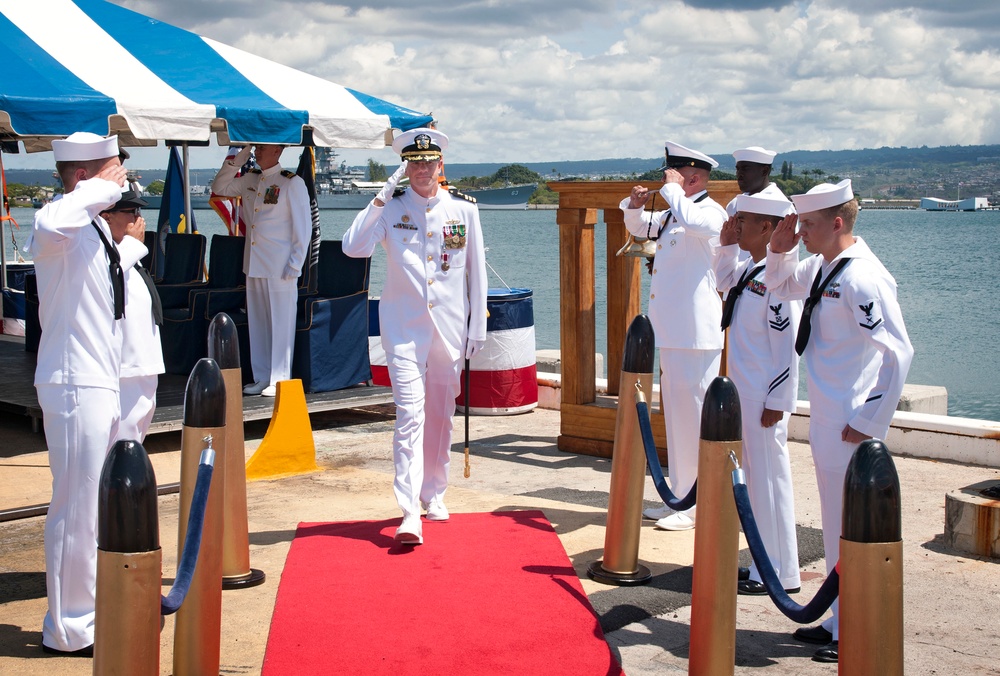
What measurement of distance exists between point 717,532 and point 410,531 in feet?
7.91

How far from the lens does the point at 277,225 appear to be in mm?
10039

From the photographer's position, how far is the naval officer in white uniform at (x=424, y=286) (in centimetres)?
625

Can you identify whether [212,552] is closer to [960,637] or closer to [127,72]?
[960,637]

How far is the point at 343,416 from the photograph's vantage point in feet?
34.3

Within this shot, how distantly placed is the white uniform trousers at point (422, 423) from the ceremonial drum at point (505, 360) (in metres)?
3.63

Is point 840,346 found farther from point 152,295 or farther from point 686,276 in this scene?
point 152,295

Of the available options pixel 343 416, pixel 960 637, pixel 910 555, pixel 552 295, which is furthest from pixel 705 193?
pixel 552 295

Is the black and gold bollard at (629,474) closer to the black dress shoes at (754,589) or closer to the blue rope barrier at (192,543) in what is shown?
the black dress shoes at (754,589)

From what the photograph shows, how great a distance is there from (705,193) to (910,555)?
2.37 m

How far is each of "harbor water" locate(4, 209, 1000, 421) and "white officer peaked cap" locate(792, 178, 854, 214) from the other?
4855 mm

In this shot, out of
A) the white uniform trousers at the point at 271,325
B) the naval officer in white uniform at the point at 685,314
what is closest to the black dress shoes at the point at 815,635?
the naval officer in white uniform at the point at 685,314

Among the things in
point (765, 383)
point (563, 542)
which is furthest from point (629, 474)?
point (563, 542)

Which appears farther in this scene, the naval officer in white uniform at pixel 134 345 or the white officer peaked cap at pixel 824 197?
the naval officer in white uniform at pixel 134 345

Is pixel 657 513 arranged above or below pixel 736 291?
below
